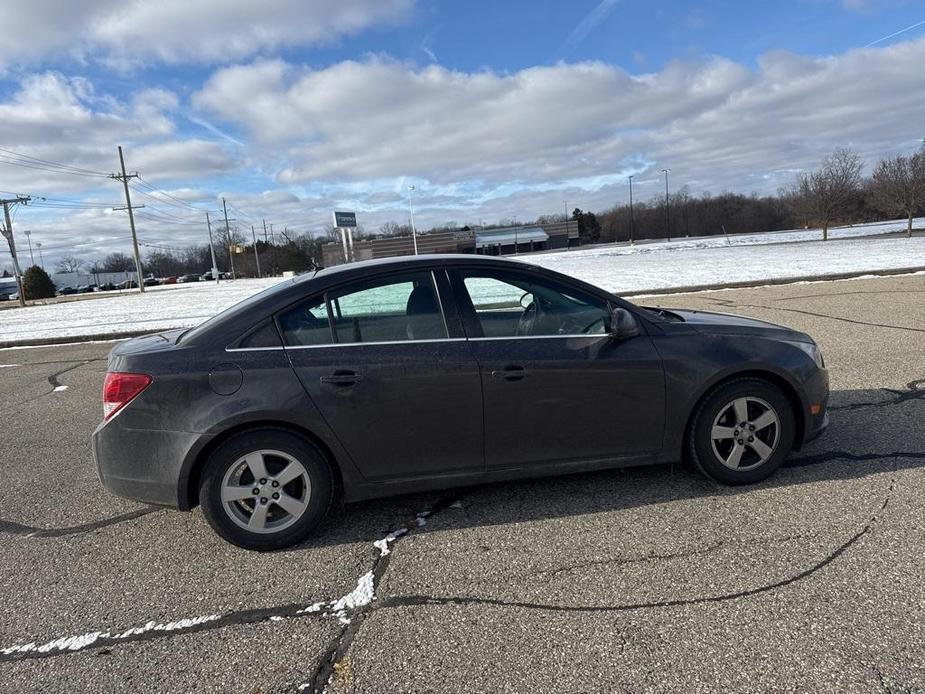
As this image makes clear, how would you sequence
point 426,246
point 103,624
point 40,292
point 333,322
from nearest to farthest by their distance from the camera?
1. point 103,624
2. point 333,322
3. point 40,292
4. point 426,246

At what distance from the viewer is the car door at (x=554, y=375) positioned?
348 cm

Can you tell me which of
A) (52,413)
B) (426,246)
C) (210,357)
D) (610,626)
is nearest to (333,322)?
(210,357)

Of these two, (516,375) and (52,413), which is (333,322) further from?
(52,413)

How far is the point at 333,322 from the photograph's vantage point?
3500 millimetres

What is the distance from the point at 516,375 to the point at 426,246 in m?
87.6

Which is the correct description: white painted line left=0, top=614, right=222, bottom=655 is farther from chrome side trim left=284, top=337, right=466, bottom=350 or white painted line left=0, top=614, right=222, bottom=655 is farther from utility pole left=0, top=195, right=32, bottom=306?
utility pole left=0, top=195, right=32, bottom=306

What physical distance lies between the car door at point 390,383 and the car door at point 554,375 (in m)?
0.13

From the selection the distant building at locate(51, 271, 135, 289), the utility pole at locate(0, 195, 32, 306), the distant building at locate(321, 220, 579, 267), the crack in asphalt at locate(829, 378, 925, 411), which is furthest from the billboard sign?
the crack in asphalt at locate(829, 378, 925, 411)

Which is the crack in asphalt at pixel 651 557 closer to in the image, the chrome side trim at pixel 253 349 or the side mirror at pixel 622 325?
the side mirror at pixel 622 325

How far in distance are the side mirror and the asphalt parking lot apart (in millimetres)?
1038

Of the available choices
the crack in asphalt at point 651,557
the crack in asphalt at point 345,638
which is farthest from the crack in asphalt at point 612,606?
the crack in asphalt at point 651,557

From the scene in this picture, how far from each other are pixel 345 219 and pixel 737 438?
75570mm

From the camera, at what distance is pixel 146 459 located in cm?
331

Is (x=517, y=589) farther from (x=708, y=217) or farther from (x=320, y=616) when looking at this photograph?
(x=708, y=217)
